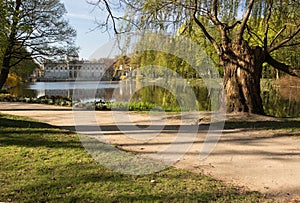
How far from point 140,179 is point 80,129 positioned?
3935mm

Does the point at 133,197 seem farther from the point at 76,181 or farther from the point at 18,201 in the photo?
the point at 18,201

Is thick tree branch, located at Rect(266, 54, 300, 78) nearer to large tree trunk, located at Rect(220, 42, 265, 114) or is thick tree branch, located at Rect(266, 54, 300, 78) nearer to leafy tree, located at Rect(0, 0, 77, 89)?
large tree trunk, located at Rect(220, 42, 265, 114)

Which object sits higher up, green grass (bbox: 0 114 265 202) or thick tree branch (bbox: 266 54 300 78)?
thick tree branch (bbox: 266 54 300 78)

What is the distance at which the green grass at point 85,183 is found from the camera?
2955mm

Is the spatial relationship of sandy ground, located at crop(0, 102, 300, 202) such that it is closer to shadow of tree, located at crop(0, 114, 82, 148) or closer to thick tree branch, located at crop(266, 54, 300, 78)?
shadow of tree, located at crop(0, 114, 82, 148)

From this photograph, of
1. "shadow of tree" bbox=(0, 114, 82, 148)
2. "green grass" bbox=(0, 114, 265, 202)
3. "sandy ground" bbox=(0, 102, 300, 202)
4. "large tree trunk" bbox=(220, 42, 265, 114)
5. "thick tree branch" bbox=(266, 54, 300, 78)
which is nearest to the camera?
"green grass" bbox=(0, 114, 265, 202)

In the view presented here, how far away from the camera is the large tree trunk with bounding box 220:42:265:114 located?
8.77m

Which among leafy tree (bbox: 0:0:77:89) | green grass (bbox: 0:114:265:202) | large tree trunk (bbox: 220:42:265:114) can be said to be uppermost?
leafy tree (bbox: 0:0:77:89)

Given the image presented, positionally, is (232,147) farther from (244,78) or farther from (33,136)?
(244,78)

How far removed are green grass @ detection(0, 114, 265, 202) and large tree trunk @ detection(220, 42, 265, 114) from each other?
552 cm

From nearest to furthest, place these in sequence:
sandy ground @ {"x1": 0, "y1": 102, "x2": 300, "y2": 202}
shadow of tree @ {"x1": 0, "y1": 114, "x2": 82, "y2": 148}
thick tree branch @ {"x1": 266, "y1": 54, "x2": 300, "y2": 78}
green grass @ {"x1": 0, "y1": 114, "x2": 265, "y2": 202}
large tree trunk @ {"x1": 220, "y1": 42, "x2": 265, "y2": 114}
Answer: green grass @ {"x1": 0, "y1": 114, "x2": 265, "y2": 202}, sandy ground @ {"x1": 0, "y1": 102, "x2": 300, "y2": 202}, shadow of tree @ {"x1": 0, "y1": 114, "x2": 82, "y2": 148}, large tree trunk @ {"x1": 220, "y1": 42, "x2": 265, "y2": 114}, thick tree branch @ {"x1": 266, "y1": 54, "x2": 300, "y2": 78}

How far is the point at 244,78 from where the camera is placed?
8789mm

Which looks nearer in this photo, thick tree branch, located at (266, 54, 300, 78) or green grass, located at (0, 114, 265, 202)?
green grass, located at (0, 114, 265, 202)

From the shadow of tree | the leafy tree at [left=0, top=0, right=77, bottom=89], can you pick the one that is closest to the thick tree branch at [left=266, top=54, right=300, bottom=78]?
the shadow of tree
